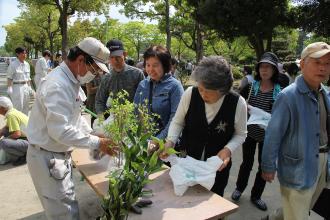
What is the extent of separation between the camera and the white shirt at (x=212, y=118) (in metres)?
2.46

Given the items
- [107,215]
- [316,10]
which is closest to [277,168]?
[107,215]

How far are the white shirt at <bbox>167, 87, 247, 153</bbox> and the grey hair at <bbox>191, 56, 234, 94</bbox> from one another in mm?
188

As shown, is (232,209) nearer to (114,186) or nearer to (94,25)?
(114,186)

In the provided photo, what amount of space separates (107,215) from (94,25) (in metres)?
38.1

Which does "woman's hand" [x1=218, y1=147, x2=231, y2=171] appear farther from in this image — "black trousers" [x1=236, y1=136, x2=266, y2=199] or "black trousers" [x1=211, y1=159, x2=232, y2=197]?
"black trousers" [x1=236, y1=136, x2=266, y2=199]

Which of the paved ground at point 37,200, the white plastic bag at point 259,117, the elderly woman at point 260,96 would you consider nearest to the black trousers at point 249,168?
the elderly woman at point 260,96

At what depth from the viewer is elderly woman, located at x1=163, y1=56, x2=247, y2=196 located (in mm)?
2336

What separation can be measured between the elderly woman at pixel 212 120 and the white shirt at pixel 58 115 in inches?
27.5

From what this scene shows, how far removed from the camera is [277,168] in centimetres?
263

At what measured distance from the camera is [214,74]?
7.39ft

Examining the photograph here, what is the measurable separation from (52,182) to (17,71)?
5916mm

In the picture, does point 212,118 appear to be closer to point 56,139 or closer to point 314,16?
point 56,139

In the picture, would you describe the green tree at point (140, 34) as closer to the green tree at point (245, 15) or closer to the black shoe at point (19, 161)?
the green tree at point (245, 15)

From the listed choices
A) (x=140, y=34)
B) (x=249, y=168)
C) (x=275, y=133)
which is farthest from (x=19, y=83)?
(x=140, y=34)
